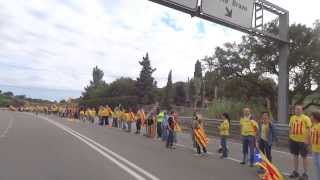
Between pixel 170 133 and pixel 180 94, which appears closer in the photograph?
pixel 170 133

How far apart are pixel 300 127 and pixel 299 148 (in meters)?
0.50

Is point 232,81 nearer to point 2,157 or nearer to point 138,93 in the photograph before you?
point 2,157

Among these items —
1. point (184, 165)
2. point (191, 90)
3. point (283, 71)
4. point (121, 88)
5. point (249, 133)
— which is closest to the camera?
point (184, 165)

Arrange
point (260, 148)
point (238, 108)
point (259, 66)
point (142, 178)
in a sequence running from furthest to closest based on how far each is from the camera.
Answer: point (259, 66), point (238, 108), point (260, 148), point (142, 178)

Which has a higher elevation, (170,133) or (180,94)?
(180,94)

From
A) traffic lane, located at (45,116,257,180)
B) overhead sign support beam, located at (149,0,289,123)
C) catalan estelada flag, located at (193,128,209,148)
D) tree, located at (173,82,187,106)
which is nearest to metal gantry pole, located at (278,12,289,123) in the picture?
overhead sign support beam, located at (149,0,289,123)

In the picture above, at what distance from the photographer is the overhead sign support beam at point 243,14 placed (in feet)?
82.6

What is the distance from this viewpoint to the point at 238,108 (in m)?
39.0

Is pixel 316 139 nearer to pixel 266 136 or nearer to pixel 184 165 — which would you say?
pixel 266 136

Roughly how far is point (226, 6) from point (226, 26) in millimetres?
1129

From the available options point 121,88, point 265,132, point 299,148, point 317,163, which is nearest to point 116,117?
point 265,132

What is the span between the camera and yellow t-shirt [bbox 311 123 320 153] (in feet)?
38.1

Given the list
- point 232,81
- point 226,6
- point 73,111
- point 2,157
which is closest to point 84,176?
point 2,157

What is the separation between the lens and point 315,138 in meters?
11.7
